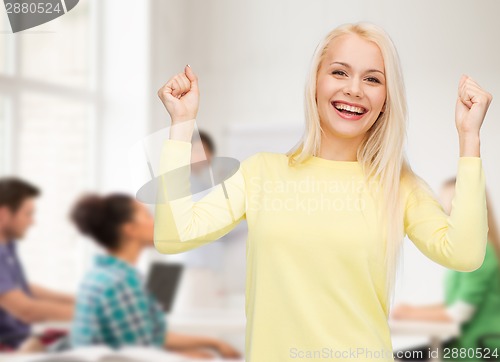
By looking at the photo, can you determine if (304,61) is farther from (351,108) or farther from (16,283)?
(351,108)

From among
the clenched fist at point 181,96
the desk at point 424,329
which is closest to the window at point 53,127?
the desk at point 424,329

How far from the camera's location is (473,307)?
1.78 m

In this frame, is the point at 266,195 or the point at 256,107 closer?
the point at 266,195

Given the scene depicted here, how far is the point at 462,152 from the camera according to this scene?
22.6 inches

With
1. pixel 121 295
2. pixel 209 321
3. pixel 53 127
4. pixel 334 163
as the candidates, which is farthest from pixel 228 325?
pixel 334 163

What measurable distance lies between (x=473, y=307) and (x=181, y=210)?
136cm

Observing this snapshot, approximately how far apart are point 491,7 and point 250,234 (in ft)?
3.27

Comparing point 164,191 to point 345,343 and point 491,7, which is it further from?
point 491,7

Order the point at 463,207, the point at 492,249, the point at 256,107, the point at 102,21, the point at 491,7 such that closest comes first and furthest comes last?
the point at 463,207 < the point at 491,7 < the point at 492,249 < the point at 256,107 < the point at 102,21

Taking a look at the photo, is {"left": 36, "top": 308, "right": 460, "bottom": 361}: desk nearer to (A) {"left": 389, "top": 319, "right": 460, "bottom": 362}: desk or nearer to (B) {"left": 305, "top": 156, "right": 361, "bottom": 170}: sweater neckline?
(A) {"left": 389, "top": 319, "right": 460, "bottom": 362}: desk

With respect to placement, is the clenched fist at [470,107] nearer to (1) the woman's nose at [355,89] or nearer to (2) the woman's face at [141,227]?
(1) the woman's nose at [355,89]

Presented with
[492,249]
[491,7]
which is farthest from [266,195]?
[492,249]

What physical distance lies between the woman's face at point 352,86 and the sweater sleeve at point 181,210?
11 centimetres

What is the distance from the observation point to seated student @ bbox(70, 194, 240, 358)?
6.09ft
